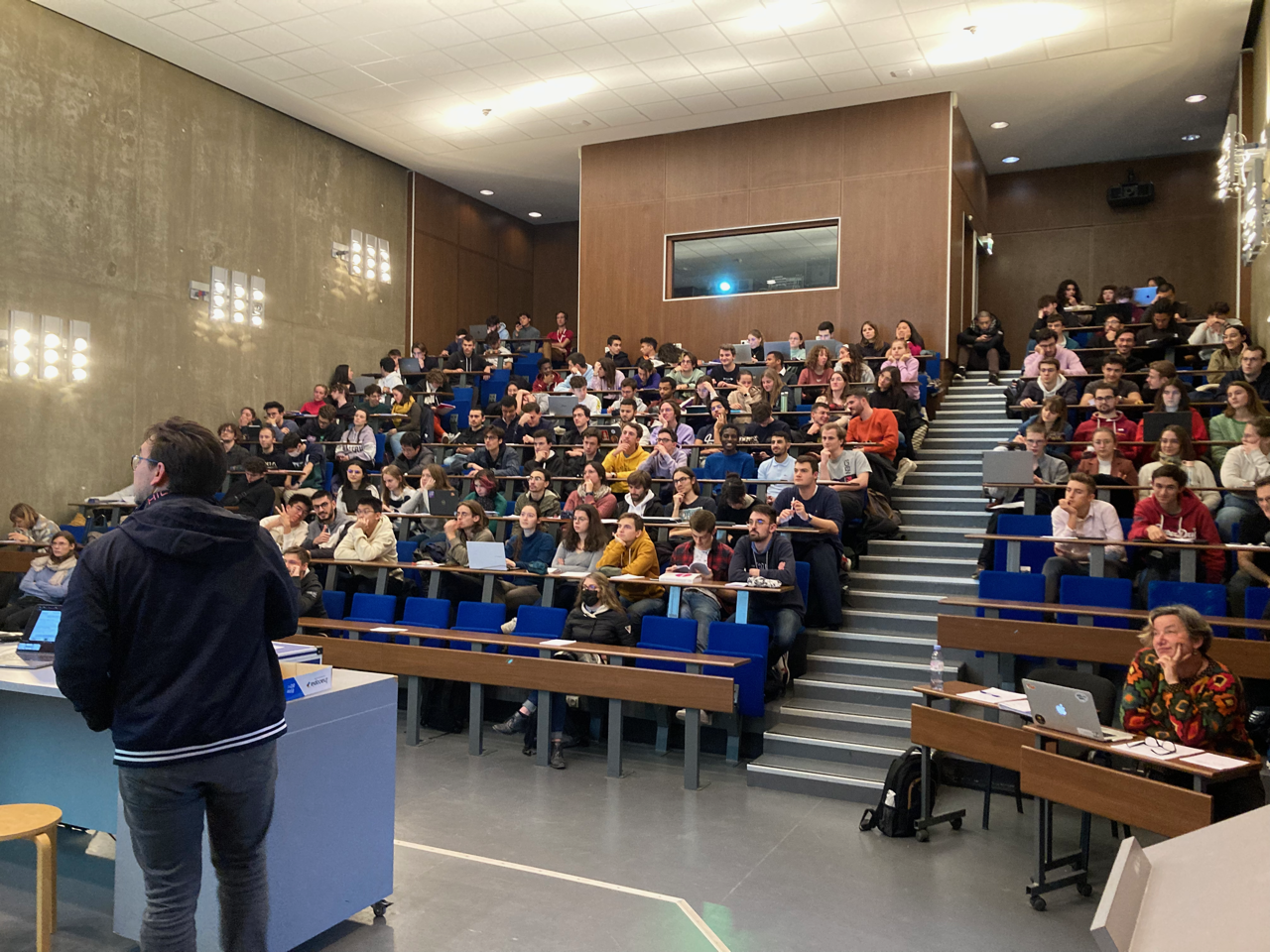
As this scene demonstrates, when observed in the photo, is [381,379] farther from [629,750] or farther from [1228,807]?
[1228,807]

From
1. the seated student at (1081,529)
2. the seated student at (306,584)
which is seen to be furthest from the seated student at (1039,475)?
the seated student at (306,584)

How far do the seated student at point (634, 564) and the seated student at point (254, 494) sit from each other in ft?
12.7

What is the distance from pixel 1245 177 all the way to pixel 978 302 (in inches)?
258

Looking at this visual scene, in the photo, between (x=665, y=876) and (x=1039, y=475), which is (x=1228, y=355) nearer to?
(x=1039, y=475)

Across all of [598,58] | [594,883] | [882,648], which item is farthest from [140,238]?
[594,883]

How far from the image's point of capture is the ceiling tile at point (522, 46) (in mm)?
9102

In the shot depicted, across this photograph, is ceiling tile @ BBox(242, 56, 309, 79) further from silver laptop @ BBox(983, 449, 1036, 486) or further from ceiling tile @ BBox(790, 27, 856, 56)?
silver laptop @ BBox(983, 449, 1036, 486)

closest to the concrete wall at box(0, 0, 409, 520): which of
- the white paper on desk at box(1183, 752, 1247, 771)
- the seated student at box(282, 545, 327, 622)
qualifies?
the seated student at box(282, 545, 327, 622)

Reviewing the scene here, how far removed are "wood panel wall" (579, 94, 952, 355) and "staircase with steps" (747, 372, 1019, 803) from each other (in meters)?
2.83

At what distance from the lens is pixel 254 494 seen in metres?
8.51

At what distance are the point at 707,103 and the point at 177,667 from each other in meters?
10.2

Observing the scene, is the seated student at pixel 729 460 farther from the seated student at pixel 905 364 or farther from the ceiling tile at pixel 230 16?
the ceiling tile at pixel 230 16

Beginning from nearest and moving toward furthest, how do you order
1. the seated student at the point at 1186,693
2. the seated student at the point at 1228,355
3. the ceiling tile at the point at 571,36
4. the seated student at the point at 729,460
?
the seated student at the point at 1186,693 → the seated student at the point at 729,460 → the seated student at the point at 1228,355 → the ceiling tile at the point at 571,36

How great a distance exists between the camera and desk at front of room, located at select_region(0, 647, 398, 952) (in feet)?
8.98
